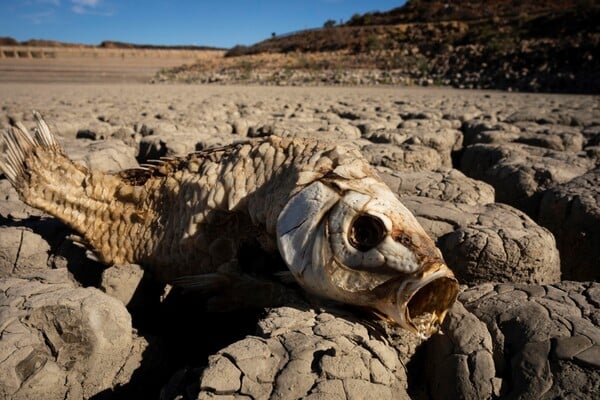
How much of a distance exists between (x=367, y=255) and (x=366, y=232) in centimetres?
10

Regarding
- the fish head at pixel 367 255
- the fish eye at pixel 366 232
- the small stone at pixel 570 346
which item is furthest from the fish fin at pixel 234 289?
the small stone at pixel 570 346

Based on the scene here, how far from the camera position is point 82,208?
2430 millimetres

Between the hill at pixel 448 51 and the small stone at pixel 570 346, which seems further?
the hill at pixel 448 51

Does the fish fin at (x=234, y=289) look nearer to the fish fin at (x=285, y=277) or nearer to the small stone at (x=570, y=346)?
the fish fin at (x=285, y=277)

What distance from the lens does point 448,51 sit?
73.7 feet

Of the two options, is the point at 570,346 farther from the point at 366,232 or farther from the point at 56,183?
the point at 56,183

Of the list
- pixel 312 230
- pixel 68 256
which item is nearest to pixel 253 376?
pixel 312 230

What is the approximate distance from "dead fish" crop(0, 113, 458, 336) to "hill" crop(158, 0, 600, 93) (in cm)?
1420

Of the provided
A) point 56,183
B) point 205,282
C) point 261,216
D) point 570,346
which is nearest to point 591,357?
point 570,346

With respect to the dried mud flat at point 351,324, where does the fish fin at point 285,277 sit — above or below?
above

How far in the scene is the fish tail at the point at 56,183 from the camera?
2414 millimetres

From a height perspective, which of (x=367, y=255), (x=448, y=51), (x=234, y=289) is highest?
(x=448, y=51)

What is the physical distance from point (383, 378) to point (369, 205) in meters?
0.60

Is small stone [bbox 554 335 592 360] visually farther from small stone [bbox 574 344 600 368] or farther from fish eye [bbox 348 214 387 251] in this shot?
fish eye [bbox 348 214 387 251]
